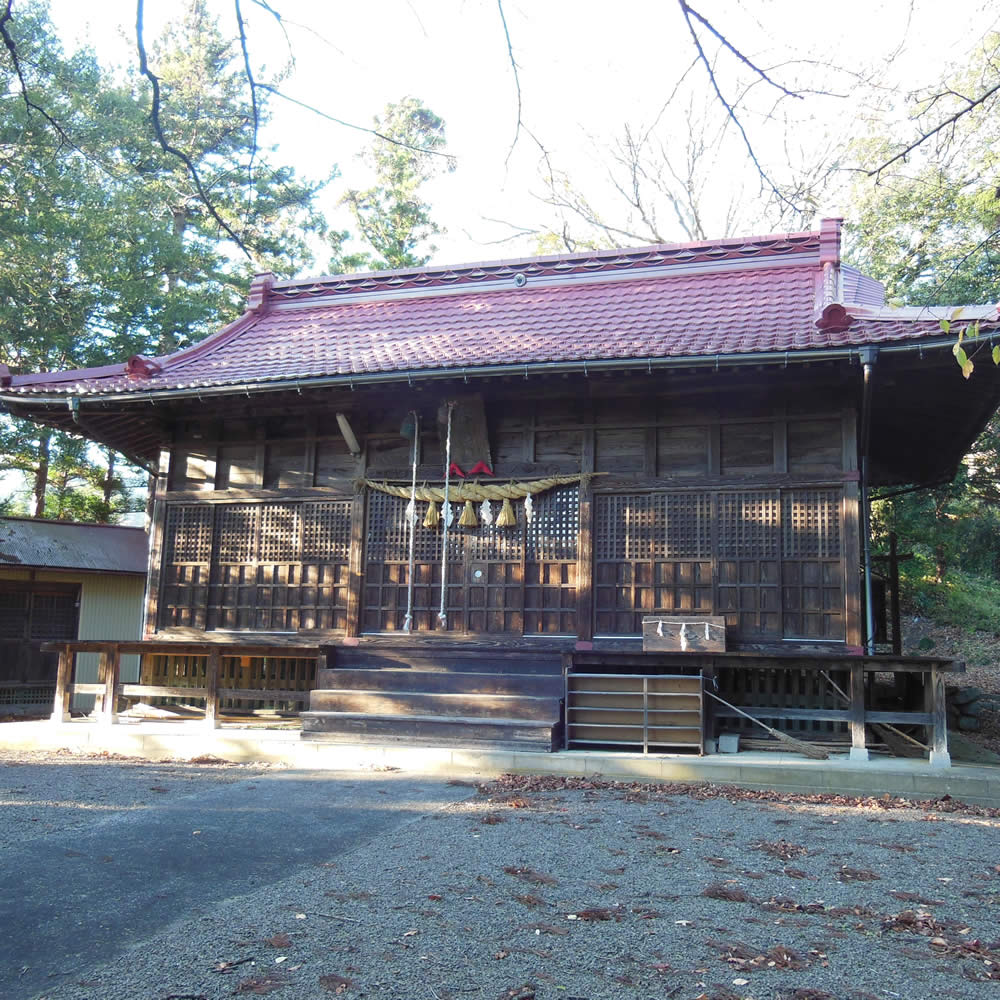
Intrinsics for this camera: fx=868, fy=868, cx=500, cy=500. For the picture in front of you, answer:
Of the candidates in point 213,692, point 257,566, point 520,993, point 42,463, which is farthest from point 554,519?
point 42,463

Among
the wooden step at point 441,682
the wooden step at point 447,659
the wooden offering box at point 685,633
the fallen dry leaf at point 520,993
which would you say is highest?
the wooden offering box at point 685,633

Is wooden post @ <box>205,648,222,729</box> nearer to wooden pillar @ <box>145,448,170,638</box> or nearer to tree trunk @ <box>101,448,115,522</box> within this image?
wooden pillar @ <box>145,448,170,638</box>

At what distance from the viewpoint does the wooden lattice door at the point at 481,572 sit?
1023 centimetres

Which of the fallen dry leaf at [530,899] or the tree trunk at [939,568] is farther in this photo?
the tree trunk at [939,568]

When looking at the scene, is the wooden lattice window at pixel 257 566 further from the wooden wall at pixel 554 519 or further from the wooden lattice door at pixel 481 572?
the wooden lattice door at pixel 481 572

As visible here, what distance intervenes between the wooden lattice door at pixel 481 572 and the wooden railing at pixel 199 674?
124 centimetres

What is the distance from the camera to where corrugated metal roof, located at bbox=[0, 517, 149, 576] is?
14.2m

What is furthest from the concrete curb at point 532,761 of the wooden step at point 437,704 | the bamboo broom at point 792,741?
the wooden step at point 437,704

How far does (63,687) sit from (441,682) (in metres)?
4.67

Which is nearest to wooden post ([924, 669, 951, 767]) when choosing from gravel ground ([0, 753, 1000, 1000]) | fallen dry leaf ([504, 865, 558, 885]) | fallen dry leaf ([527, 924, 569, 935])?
gravel ground ([0, 753, 1000, 1000])

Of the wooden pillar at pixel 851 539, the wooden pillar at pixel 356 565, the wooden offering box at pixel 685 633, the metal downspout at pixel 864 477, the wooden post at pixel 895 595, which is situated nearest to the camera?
the metal downspout at pixel 864 477

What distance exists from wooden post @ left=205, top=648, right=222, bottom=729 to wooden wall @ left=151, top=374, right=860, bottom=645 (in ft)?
3.34

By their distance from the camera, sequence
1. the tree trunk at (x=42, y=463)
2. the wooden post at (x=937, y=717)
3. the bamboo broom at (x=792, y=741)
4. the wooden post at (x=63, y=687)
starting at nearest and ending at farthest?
the wooden post at (x=937, y=717), the bamboo broom at (x=792, y=741), the wooden post at (x=63, y=687), the tree trunk at (x=42, y=463)

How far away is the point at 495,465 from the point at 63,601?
30.1 feet
